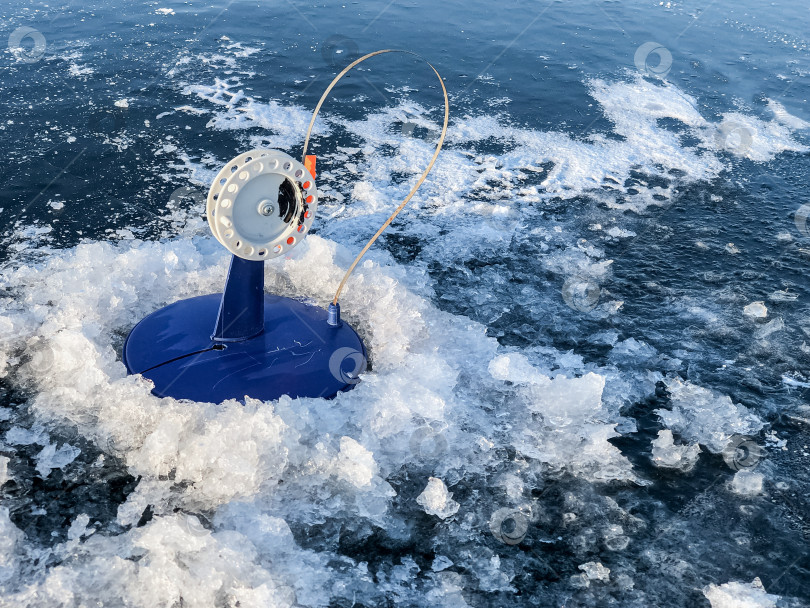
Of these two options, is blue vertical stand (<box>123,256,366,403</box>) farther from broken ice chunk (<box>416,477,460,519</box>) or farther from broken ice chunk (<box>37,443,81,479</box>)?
broken ice chunk (<box>416,477,460,519</box>)

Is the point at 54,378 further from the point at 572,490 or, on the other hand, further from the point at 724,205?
the point at 724,205

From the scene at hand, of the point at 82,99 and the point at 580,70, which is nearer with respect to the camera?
the point at 82,99

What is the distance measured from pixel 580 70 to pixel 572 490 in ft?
22.8

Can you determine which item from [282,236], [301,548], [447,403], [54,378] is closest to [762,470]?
[447,403]

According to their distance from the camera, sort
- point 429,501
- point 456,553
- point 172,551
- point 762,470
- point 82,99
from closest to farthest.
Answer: point 172,551 → point 456,553 → point 429,501 → point 762,470 → point 82,99

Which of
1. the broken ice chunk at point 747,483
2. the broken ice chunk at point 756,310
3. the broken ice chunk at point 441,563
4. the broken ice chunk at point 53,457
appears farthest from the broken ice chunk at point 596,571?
the broken ice chunk at point 756,310

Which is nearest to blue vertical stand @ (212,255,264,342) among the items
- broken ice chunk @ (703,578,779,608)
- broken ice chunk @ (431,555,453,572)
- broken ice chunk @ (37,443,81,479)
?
broken ice chunk @ (37,443,81,479)

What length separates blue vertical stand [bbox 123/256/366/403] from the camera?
10.7 ft

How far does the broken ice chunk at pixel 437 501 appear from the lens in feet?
9.68

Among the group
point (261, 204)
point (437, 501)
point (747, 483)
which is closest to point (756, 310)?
point (747, 483)

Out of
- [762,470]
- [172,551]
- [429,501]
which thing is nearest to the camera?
[172,551]

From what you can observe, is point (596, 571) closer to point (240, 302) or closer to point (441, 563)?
point (441, 563)

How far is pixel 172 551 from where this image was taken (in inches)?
102

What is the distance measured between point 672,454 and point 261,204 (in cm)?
247
